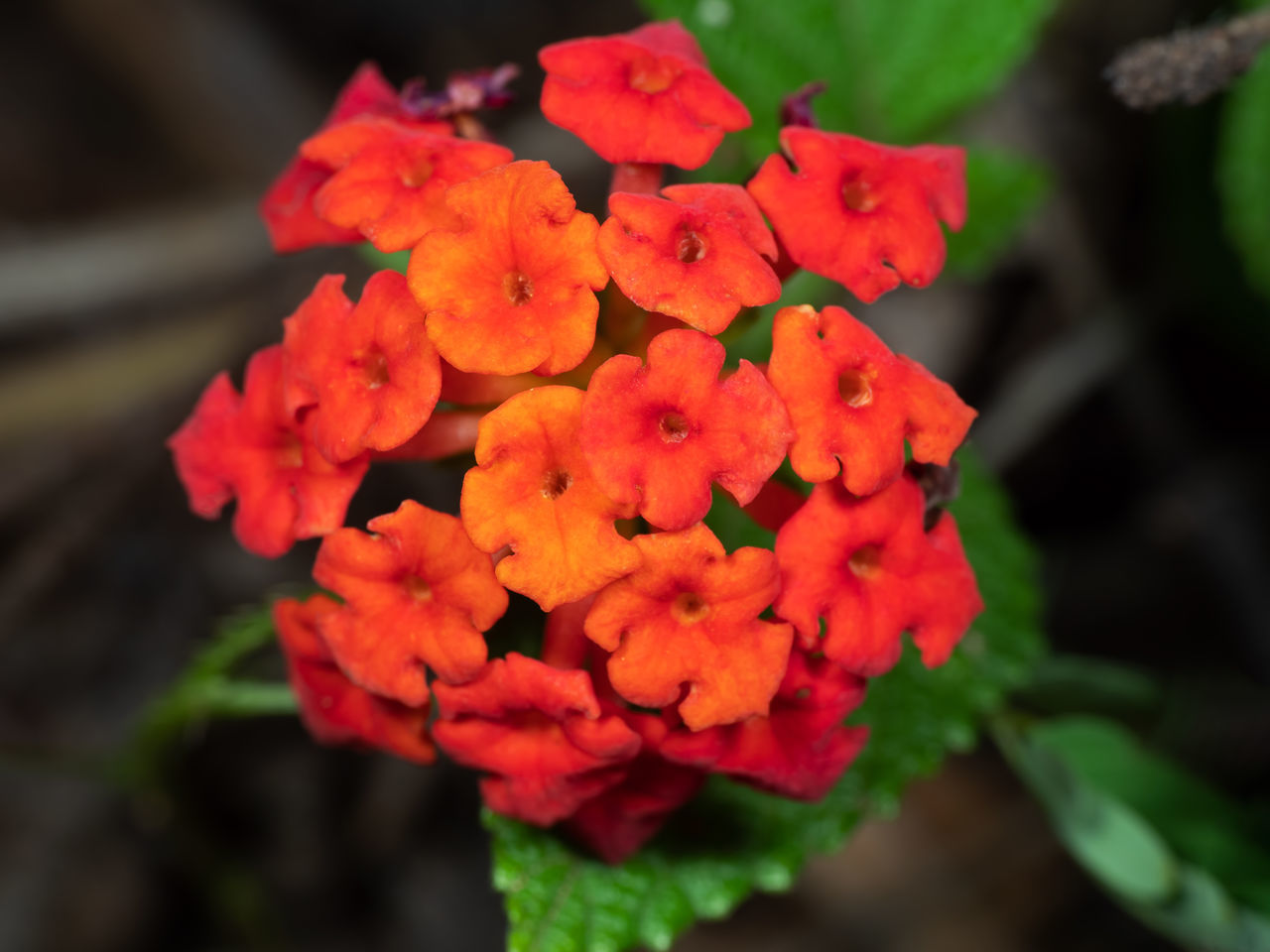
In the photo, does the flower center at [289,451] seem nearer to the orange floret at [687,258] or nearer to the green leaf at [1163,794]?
the orange floret at [687,258]

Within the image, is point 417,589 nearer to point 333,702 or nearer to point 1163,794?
point 333,702

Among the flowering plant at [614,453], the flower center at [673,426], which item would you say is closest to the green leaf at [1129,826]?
the flowering plant at [614,453]

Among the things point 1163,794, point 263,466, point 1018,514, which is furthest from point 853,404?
point 1018,514

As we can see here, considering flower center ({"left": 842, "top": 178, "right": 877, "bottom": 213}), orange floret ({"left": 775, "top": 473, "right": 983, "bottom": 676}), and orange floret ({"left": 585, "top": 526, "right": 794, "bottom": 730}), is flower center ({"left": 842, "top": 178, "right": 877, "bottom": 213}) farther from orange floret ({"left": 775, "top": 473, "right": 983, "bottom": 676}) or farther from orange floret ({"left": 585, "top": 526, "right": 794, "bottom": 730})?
orange floret ({"left": 585, "top": 526, "right": 794, "bottom": 730})

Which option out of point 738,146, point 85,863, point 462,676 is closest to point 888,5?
point 738,146

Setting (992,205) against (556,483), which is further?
(992,205)

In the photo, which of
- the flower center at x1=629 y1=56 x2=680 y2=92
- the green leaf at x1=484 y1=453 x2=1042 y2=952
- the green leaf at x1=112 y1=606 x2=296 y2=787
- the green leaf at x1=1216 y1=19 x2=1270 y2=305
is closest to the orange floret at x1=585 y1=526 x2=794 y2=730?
the green leaf at x1=484 y1=453 x2=1042 y2=952
